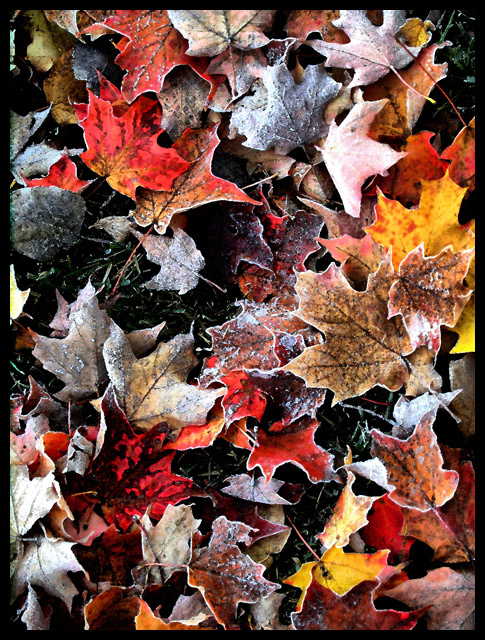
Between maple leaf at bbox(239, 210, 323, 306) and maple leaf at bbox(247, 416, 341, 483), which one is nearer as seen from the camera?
maple leaf at bbox(247, 416, 341, 483)

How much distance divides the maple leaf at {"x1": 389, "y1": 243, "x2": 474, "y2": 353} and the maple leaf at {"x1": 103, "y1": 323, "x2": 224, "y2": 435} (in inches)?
20.2

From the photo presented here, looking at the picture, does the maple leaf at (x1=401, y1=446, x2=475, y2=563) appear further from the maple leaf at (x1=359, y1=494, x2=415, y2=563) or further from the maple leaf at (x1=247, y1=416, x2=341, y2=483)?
the maple leaf at (x1=247, y1=416, x2=341, y2=483)

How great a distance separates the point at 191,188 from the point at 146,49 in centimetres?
37

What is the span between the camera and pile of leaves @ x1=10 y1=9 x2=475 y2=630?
4.54ft

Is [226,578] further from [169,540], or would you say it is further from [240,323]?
[240,323]

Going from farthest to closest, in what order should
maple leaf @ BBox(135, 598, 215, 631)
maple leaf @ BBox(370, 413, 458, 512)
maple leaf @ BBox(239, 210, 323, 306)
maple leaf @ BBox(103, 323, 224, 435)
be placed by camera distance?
maple leaf @ BBox(239, 210, 323, 306)
maple leaf @ BBox(103, 323, 224, 435)
maple leaf @ BBox(370, 413, 458, 512)
maple leaf @ BBox(135, 598, 215, 631)

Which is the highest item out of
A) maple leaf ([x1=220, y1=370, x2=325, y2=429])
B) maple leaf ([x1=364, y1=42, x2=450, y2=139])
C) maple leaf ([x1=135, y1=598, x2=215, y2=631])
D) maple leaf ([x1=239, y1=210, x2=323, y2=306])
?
maple leaf ([x1=364, y1=42, x2=450, y2=139])

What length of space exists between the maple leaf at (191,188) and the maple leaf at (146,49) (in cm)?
16

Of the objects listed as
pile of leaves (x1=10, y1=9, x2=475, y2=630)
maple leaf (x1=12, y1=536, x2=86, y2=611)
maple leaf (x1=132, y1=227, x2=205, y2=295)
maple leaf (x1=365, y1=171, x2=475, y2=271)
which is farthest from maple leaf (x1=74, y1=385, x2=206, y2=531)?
maple leaf (x1=365, y1=171, x2=475, y2=271)

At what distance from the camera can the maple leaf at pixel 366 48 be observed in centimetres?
151

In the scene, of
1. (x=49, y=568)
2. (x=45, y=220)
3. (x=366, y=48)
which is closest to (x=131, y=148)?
(x=45, y=220)

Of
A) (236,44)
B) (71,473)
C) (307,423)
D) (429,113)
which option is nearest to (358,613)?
(307,423)

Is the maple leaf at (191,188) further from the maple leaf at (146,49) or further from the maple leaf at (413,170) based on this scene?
the maple leaf at (413,170)

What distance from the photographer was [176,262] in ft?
5.23
